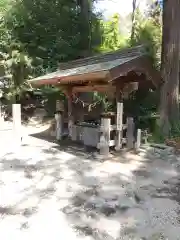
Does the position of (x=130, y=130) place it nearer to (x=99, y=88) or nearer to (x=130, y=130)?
(x=130, y=130)

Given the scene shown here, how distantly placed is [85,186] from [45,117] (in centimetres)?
804

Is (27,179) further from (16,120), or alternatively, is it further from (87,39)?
(87,39)

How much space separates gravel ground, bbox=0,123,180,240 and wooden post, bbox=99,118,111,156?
11.6 inches

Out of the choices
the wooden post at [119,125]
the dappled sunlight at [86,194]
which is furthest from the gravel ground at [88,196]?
the wooden post at [119,125]

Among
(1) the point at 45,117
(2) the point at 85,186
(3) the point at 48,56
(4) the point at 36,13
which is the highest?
(4) the point at 36,13

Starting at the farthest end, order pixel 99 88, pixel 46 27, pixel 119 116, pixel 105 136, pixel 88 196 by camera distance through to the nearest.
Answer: pixel 46 27, pixel 99 88, pixel 119 116, pixel 105 136, pixel 88 196

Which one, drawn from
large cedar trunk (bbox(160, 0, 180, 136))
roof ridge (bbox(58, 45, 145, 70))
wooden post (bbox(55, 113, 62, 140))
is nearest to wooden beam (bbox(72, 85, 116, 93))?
roof ridge (bbox(58, 45, 145, 70))

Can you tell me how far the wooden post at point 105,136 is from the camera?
5.84 m

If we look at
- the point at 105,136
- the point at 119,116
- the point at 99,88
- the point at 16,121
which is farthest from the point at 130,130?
the point at 16,121

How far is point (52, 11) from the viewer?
11.2m

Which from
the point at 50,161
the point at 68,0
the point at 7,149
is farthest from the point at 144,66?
the point at 68,0

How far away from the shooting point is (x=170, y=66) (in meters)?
6.91

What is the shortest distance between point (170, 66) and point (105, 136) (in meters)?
2.84

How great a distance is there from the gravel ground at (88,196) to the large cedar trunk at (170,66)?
4.61ft
